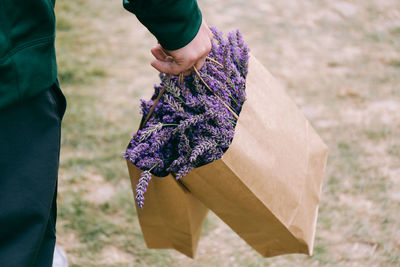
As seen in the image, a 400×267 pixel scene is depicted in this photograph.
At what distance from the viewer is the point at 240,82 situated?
4.28 ft

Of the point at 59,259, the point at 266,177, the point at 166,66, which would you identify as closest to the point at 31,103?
the point at 166,66

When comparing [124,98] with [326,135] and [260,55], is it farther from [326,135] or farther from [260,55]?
[326,135]

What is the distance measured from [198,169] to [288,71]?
6.46ft

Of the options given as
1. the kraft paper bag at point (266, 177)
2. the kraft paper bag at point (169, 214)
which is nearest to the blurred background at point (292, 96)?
the kraft paper bag at point (169, 214)

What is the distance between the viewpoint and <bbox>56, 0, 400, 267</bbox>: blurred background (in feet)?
6.30

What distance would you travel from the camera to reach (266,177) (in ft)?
4.19

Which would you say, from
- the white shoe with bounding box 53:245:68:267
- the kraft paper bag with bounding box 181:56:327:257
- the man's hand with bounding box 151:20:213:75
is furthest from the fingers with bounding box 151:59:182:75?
the white shoe with bounding box 53:245:68:267

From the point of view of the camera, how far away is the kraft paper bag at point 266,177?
1.21 m

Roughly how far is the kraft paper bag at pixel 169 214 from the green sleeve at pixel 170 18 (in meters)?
0.39

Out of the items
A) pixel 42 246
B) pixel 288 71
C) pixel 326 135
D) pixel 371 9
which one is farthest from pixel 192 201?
pixel 371 9

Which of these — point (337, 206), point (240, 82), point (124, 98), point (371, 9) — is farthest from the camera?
point (371, 9)

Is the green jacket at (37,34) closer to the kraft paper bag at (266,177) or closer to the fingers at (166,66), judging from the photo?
the fingers at (166,66)

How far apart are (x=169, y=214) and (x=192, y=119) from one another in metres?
0.34

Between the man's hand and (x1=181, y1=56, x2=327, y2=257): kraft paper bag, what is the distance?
0.68 ft
